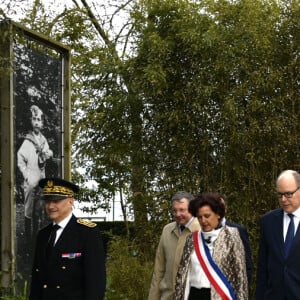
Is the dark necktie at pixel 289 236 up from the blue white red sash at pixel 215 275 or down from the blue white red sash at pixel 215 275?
up

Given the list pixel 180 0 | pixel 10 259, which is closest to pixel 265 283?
pixel 10 259

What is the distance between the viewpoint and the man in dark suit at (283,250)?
5773 millimetres

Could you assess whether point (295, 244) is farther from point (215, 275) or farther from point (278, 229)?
point (215, 275)

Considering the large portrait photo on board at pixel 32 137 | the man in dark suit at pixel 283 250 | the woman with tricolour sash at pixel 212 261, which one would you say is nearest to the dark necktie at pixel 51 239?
the woman with tricolour sash at pixel 212 261

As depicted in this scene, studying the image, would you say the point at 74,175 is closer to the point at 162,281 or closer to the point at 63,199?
the point at 162,281

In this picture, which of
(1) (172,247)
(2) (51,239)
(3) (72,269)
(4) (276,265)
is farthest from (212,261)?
(1) (172,247)

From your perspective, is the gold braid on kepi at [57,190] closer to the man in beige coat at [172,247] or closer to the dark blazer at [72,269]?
the dark blazer at [72,269]

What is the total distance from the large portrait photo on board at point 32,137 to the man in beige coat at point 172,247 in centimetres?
198

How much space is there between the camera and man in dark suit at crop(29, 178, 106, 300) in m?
5.38

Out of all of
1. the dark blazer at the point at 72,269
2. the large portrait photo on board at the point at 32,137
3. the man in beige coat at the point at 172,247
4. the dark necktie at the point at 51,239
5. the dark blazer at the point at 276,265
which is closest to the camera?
the dark blazer at the point at 72,269

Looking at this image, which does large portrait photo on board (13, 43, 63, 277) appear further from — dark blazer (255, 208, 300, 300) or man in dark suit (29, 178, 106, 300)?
dark blazer (255, 208, 300, 300)

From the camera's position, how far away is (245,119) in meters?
10.4

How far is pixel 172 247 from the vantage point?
273 inches

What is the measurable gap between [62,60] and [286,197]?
14.6 feet
